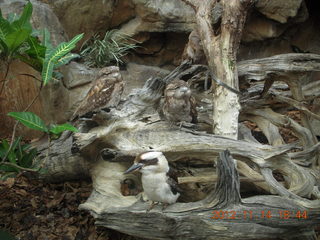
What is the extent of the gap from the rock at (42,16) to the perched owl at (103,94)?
2.46m

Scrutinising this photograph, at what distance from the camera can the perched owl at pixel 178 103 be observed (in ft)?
14.4

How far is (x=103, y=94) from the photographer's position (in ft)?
15.8

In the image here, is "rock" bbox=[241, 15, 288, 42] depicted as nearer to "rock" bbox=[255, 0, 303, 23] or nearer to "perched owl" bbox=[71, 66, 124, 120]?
"rock" bbox=[255, 0, 303, 23]

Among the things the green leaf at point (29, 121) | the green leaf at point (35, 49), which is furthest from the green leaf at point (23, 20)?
the green leaf at point (29, 121)

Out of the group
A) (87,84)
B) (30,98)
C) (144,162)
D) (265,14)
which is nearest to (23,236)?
(144,162)

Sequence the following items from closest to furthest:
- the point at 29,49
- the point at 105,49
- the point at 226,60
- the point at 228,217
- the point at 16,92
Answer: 1. the point at 228,217
2. the point at 29,49
3. the point at 226,60
4. the point at 16,92
5. the point at 105,49

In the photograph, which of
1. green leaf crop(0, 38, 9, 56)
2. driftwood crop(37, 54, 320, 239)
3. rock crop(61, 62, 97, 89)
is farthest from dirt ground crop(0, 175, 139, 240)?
rock crop(61, 62, 97, 89)

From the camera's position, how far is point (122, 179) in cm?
433

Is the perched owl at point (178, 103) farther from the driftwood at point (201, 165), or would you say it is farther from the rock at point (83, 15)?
the rock at point (83, 15)

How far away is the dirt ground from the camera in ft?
14.5

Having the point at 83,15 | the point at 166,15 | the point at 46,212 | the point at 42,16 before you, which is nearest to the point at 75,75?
the point at 42,16

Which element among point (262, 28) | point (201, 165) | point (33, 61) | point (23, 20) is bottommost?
point (201, 165)

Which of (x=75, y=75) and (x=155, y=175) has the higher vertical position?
(x=155, y=175)

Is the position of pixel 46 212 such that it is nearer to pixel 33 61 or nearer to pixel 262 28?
pixel 33 61
